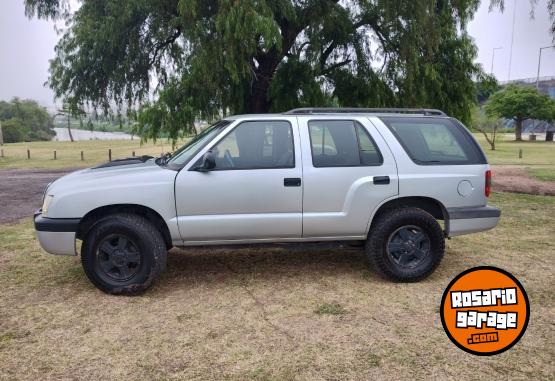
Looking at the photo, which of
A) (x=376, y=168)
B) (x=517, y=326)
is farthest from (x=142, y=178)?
(x=517, y=326)

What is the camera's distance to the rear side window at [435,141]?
16.1ft

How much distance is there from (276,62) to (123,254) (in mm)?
7340

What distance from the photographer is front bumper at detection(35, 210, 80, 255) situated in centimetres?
445

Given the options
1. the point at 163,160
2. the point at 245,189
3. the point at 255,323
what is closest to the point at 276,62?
the point at 163,160

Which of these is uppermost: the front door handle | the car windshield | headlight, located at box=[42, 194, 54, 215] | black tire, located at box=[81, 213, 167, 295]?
the car windshield

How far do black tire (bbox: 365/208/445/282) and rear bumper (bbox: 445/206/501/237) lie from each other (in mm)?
192

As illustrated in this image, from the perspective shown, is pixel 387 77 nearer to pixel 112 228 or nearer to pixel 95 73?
pixel 95 73

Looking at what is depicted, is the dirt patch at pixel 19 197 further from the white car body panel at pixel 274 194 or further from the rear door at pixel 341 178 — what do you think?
the rear door at pixel 341 178

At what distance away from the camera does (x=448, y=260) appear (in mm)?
5699

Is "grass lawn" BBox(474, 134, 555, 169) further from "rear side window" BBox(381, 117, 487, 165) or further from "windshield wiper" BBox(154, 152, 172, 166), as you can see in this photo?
"windshield wiper" BBox(154, 152, 172, 166)

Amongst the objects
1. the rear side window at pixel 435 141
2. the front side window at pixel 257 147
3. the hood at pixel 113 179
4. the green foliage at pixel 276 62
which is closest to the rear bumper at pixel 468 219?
the rear side window at pixel 435 141

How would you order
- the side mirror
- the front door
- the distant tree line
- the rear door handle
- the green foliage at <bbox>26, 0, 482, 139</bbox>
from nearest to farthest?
the side mirror → the front door → the rear door handle → the green foliage at <bbox>26, 0, 482, 139</bbox> → the distant tree line

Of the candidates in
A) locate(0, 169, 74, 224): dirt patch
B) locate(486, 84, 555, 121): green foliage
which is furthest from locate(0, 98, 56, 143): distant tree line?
locate(0, 169, 74, 224): dirt patch

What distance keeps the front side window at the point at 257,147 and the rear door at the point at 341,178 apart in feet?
0.60
